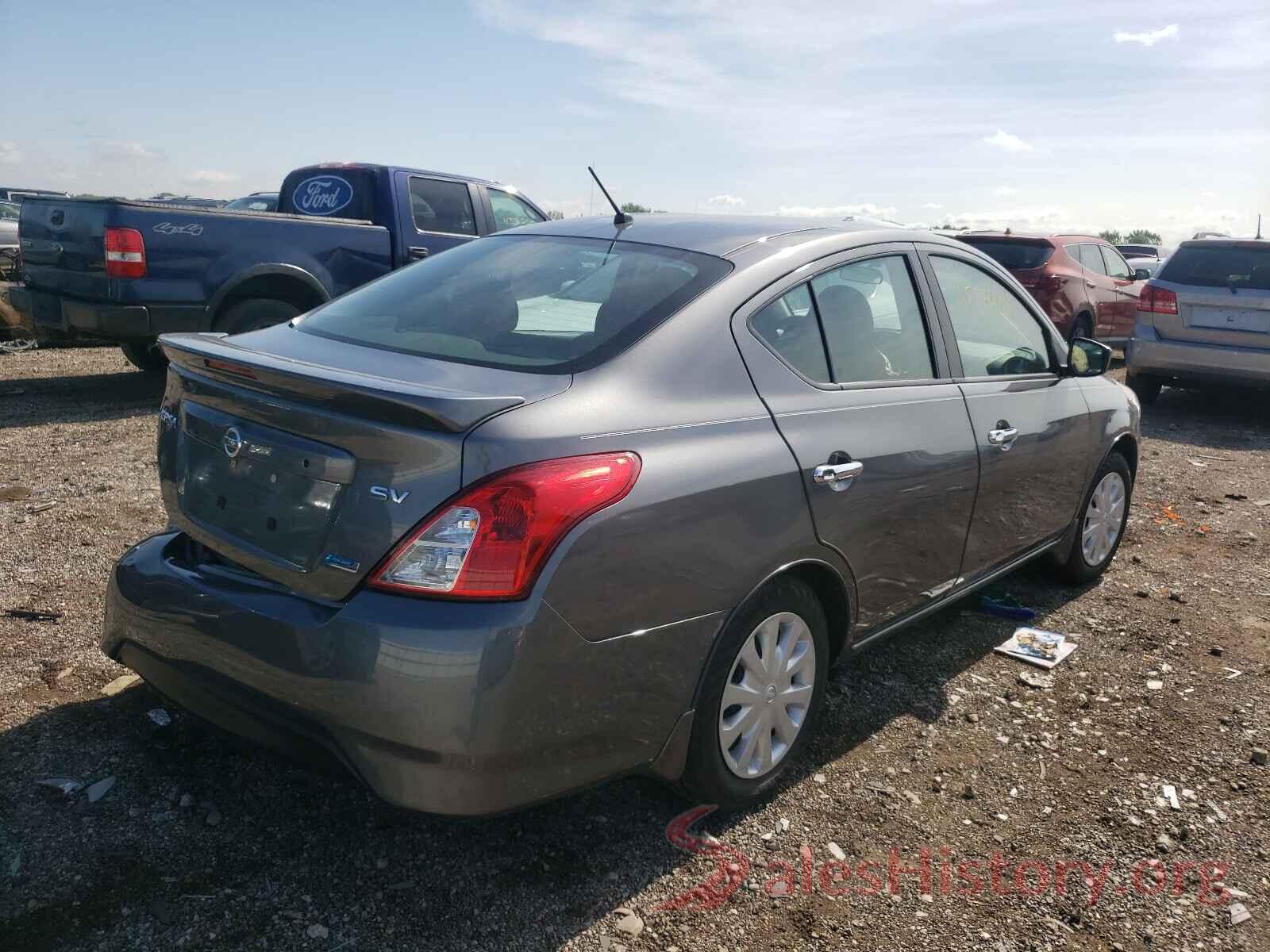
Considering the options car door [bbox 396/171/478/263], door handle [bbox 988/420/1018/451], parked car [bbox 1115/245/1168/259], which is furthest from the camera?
parked car [bbox 1115/245/1168/259]

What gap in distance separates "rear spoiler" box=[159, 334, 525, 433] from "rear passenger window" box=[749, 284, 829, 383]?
92 centimetres

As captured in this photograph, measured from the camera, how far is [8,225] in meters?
19.0

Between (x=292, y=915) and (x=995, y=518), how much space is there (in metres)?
2.73

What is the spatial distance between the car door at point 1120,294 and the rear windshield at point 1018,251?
1.61 m

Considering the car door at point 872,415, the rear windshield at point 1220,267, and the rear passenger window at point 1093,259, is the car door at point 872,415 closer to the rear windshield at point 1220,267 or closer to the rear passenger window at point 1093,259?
the rear windshield at point 1220,267

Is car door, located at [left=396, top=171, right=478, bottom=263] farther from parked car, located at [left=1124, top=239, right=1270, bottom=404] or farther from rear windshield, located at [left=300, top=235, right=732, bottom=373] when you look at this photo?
parked car, located at [left=1124, top=239, right=1270, bottom=404]

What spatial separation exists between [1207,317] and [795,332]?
26.3ft

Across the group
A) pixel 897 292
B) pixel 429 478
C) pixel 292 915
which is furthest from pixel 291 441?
pixel 897 292

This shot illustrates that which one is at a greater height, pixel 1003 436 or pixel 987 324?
pixel 987 324

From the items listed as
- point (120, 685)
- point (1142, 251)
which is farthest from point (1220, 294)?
point (1142, 251)

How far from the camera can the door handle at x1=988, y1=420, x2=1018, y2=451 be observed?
3.66 meters

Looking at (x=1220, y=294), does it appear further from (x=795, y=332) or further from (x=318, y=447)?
(x=318, y=447)

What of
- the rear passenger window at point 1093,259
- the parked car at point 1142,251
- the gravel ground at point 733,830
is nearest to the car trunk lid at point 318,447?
the gravel ground at point 733,830

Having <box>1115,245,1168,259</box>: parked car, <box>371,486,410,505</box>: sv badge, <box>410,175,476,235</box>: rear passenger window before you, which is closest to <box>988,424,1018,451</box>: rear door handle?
<box>371,486,410,505</box>: sv badge
